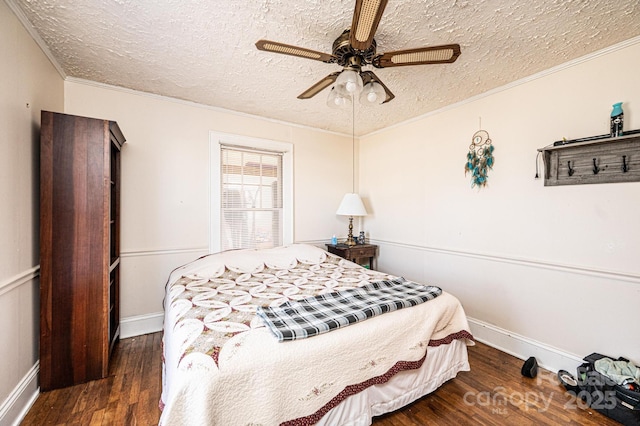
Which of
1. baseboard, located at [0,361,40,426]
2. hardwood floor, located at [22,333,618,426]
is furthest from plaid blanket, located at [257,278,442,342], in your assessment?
baseboard, located at [0,361,40,426]

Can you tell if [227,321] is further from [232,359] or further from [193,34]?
[193,34]

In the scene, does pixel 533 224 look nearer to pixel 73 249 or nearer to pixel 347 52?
pixel 347 52

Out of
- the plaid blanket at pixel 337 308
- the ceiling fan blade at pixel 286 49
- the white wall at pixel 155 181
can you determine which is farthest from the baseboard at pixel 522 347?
the white wall at pixel 155 181

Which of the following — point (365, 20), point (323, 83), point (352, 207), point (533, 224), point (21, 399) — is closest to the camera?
point (365, 20)

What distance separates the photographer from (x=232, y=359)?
120cm

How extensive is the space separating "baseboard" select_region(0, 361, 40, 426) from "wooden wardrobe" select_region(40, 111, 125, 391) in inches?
2.3

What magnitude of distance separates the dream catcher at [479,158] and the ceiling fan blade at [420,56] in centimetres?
137

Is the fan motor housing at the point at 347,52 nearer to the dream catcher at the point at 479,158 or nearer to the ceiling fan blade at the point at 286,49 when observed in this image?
the ceiling fan blade at the point at 286,49

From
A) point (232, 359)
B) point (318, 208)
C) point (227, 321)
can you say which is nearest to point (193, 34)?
point (227, 321)

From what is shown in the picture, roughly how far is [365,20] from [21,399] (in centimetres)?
290

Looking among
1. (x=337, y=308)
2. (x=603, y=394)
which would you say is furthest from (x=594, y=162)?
(x=337, y=308)

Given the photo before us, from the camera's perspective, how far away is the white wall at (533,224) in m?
1.90

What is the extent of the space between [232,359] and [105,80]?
2.77 meters

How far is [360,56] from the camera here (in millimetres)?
1705
